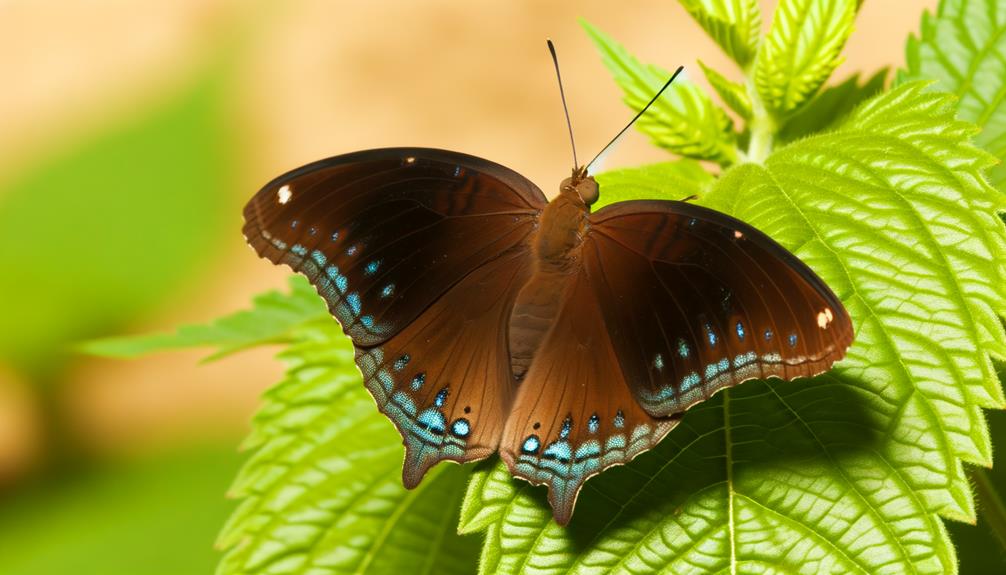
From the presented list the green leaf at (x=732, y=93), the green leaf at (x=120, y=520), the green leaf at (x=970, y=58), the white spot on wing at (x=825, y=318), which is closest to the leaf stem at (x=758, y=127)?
the green leaf at (x=732, y=93)

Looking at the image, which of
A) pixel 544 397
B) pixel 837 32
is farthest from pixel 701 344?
pixel 837 32

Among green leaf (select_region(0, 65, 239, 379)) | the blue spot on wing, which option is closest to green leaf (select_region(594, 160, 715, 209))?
the blue spot on wing

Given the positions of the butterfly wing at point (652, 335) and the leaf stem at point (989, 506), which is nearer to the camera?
the butterfly wing at point (652, 335)

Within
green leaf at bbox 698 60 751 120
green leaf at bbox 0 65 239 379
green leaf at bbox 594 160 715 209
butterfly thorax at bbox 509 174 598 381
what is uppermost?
green leaf at bbox 0 65 239 379

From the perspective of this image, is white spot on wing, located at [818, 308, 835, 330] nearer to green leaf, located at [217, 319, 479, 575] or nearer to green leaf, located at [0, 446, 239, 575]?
green leaf, located at [217, 319, 479, 575]

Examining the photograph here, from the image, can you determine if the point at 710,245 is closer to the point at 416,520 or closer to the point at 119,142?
the point at 416,520

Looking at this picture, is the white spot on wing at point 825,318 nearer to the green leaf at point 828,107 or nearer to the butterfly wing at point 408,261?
the butterfly wing at point 408,261
